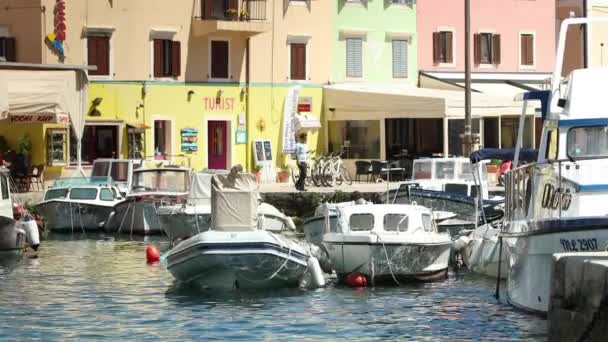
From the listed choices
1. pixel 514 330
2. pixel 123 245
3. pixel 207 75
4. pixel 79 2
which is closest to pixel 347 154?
pixel 207 75

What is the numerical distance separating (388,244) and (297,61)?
26.9m

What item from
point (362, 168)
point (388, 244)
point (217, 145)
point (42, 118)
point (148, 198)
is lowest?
point (388, 244)

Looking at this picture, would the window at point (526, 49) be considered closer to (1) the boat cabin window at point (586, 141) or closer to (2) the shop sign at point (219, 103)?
(2) the shop sign at point (219, 103)

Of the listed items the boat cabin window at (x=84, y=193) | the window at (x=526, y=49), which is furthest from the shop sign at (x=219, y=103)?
the window at (x=526, y=49)

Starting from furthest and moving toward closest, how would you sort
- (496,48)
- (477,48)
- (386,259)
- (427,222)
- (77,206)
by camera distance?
1. (496,48)
2. (477,48)
3. (77,206)
4. (427,222)
5. (386,259)

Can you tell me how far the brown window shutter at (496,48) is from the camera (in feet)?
195

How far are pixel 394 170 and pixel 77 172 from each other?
11349mm

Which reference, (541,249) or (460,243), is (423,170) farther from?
(541,249)

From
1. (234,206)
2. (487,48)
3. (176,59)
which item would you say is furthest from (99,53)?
(234,206)

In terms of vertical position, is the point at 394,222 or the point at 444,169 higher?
the point at 444,169

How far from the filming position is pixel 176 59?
51.3m

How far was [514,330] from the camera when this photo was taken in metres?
22.2

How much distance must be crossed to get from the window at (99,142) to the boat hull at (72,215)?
20.9ft

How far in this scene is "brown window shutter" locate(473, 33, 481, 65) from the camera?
193 ft
